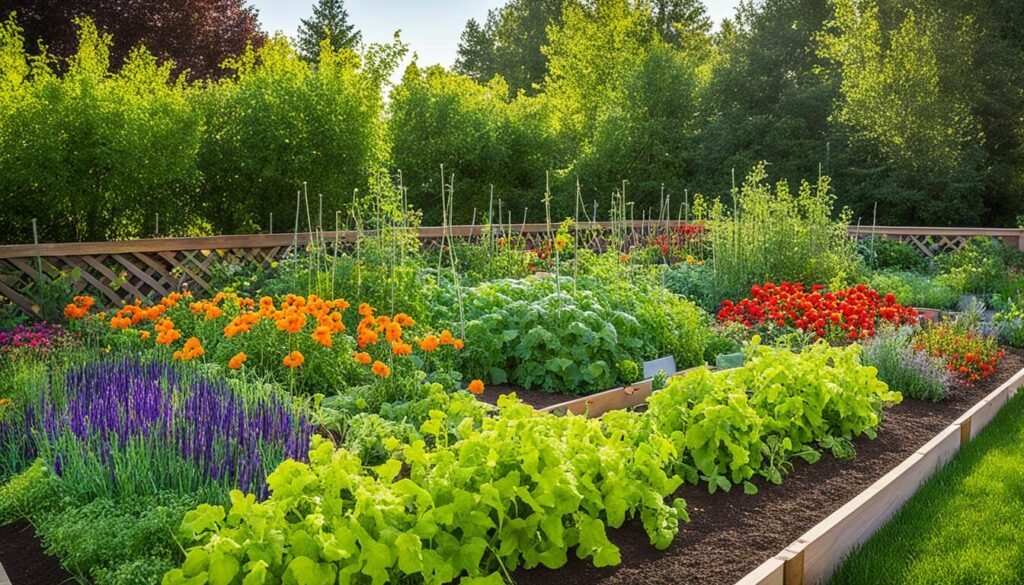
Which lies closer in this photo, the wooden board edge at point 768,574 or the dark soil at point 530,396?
the wooden board edge at point 768,574

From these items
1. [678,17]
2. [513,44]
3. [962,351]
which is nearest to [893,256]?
[962,351]

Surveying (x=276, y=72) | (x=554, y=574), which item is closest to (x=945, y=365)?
(x=554, y=574)

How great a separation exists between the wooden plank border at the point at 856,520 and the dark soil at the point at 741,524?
8 cm

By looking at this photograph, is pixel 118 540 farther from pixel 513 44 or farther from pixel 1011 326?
pixel 513 44

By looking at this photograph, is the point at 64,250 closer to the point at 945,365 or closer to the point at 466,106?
the point at 945,365

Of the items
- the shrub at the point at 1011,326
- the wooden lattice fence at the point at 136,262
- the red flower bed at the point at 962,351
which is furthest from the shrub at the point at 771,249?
the wooden lattice fence at the point at 136,262

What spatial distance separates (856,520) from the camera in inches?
117

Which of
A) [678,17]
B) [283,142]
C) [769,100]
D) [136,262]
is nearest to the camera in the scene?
[136,262]

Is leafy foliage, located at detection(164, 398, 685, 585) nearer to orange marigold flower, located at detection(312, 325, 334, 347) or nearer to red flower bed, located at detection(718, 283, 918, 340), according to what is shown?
orange marigold flower, located at detection(312, 325, 334, 347)

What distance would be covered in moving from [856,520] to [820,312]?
10.6ft

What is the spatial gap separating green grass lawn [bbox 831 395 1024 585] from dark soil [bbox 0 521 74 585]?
8.13ft

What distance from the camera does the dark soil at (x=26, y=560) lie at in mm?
2346

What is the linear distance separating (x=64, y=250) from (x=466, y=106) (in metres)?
11.1

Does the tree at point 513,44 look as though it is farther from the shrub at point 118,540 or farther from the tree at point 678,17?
the shrub at point 118,540
